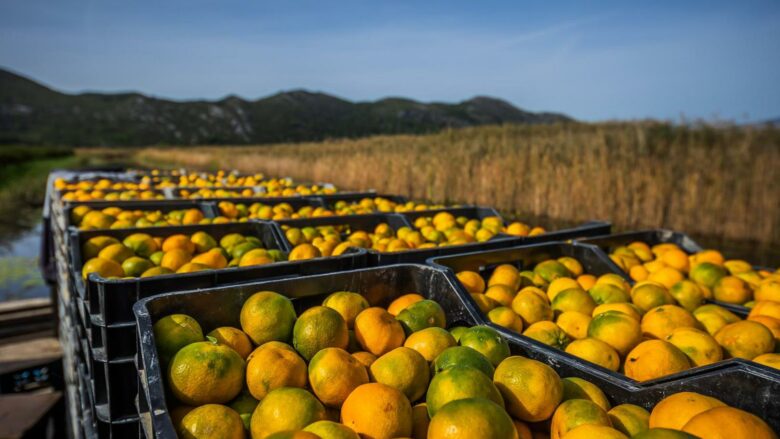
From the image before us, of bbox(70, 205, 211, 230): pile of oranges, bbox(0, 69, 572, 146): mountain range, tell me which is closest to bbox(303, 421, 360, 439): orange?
bbox(70, 205, 211, 230): pile of oranges

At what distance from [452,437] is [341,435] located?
0.27m

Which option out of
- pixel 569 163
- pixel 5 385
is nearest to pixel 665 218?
pixel 569 163

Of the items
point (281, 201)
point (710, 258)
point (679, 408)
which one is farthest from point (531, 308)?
point (281, 201)

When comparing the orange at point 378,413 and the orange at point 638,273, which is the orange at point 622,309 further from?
the orange at point 378,413

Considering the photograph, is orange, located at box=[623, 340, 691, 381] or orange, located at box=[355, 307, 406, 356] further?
orange, located at box=[355, 307, 406, 356]

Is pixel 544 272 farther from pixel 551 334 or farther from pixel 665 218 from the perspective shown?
pixel 665 218

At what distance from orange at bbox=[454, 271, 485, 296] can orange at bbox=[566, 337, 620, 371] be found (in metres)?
0.79

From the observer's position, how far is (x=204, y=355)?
149 cm

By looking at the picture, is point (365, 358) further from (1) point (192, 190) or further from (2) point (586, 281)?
(1) point (192, 190)

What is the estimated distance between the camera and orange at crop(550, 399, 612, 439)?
1.29m

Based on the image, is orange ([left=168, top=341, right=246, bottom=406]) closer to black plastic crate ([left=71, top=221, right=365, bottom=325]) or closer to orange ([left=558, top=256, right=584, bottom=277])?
black plastic crate ([left=71, top=221, right=365, bottom=325])

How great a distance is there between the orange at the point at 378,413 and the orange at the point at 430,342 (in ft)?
1.17

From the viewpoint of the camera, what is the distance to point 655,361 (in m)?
1.70

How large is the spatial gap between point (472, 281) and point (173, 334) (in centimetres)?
156
